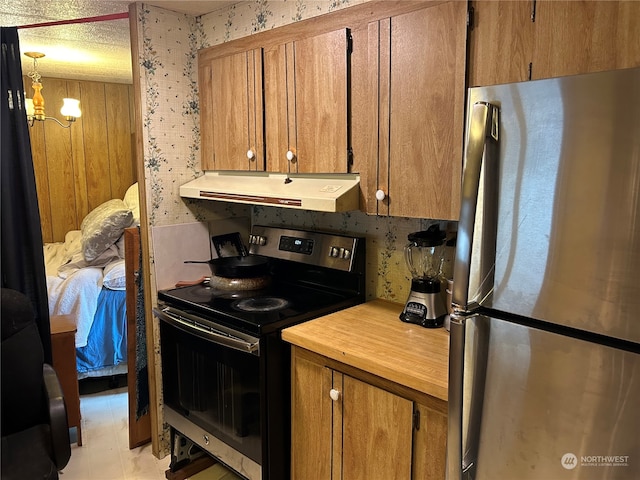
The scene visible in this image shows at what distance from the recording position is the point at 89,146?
4883mm

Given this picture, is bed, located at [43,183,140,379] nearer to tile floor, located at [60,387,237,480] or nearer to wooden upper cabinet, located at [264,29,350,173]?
tile floor, located at [60,387,237,480]

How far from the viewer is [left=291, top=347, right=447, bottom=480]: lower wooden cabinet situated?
1.47 meters

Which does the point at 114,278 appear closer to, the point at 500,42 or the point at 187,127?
the point at 187,127

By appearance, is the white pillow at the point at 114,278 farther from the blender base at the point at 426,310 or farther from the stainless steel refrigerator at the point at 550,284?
the stainless steel refrigerator at the point at 550,284

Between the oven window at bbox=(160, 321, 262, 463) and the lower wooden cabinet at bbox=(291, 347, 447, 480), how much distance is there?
18 cm

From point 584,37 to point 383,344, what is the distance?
107 centimetres

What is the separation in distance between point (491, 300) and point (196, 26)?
210 centimetres

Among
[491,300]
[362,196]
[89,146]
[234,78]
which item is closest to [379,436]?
[491,300]

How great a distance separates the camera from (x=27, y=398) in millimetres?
1892

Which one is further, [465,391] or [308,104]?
[308,104]

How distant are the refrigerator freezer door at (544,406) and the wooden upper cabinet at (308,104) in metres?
1.00

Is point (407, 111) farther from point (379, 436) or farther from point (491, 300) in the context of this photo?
point (379, 436)

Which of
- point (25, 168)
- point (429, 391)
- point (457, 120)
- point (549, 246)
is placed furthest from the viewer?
point (25, 168)

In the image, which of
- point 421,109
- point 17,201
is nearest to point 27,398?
point 17,201
